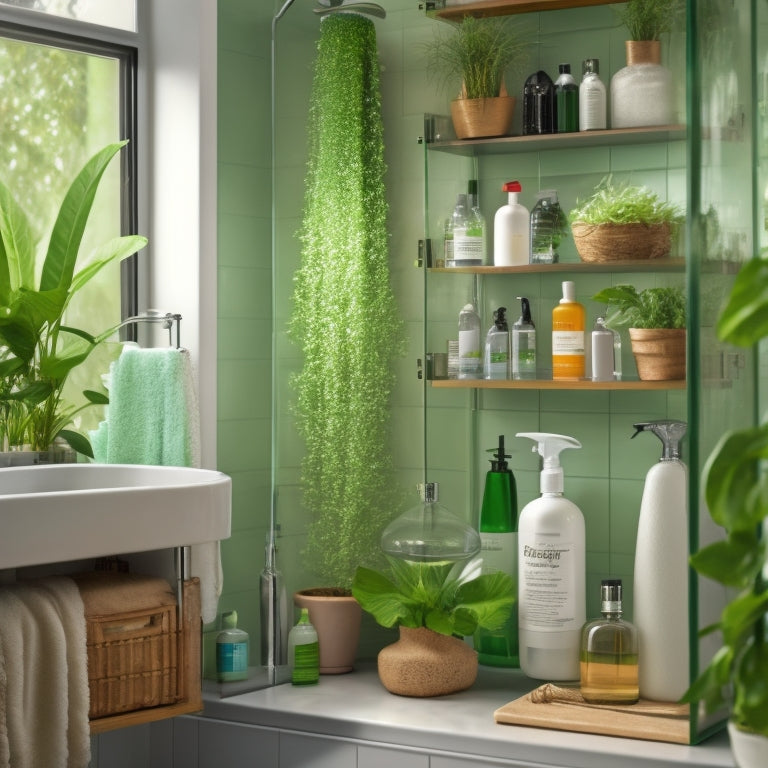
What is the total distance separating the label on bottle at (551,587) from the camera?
299 centimetres

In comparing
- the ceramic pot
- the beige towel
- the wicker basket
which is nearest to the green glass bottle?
the wicker basket

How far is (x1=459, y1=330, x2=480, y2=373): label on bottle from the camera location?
3.22m

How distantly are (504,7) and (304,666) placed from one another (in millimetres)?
1761

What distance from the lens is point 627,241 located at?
3.00 metres

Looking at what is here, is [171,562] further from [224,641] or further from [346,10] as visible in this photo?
[346,10]

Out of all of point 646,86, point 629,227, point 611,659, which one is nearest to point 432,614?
point 611,659

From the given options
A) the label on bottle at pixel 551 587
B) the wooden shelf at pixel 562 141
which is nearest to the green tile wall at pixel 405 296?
the wooden shelf at pixel 562 141

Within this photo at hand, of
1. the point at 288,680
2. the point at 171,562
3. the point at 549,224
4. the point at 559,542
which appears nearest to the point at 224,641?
the point at 288,680

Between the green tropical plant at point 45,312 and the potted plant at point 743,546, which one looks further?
the green tropical plant at point 45,312

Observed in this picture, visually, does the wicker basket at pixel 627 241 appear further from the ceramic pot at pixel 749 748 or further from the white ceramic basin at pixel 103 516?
the ceramic pot at pixel 749 748

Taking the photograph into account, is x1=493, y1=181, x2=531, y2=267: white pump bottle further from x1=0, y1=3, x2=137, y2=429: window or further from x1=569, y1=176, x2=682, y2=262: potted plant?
x1=0, y1=3, x2=137, y2=429: window

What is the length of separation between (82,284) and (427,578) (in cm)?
112

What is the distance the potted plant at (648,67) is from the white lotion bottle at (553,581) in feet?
2.97

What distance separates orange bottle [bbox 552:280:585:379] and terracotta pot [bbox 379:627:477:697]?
72 centimetres
